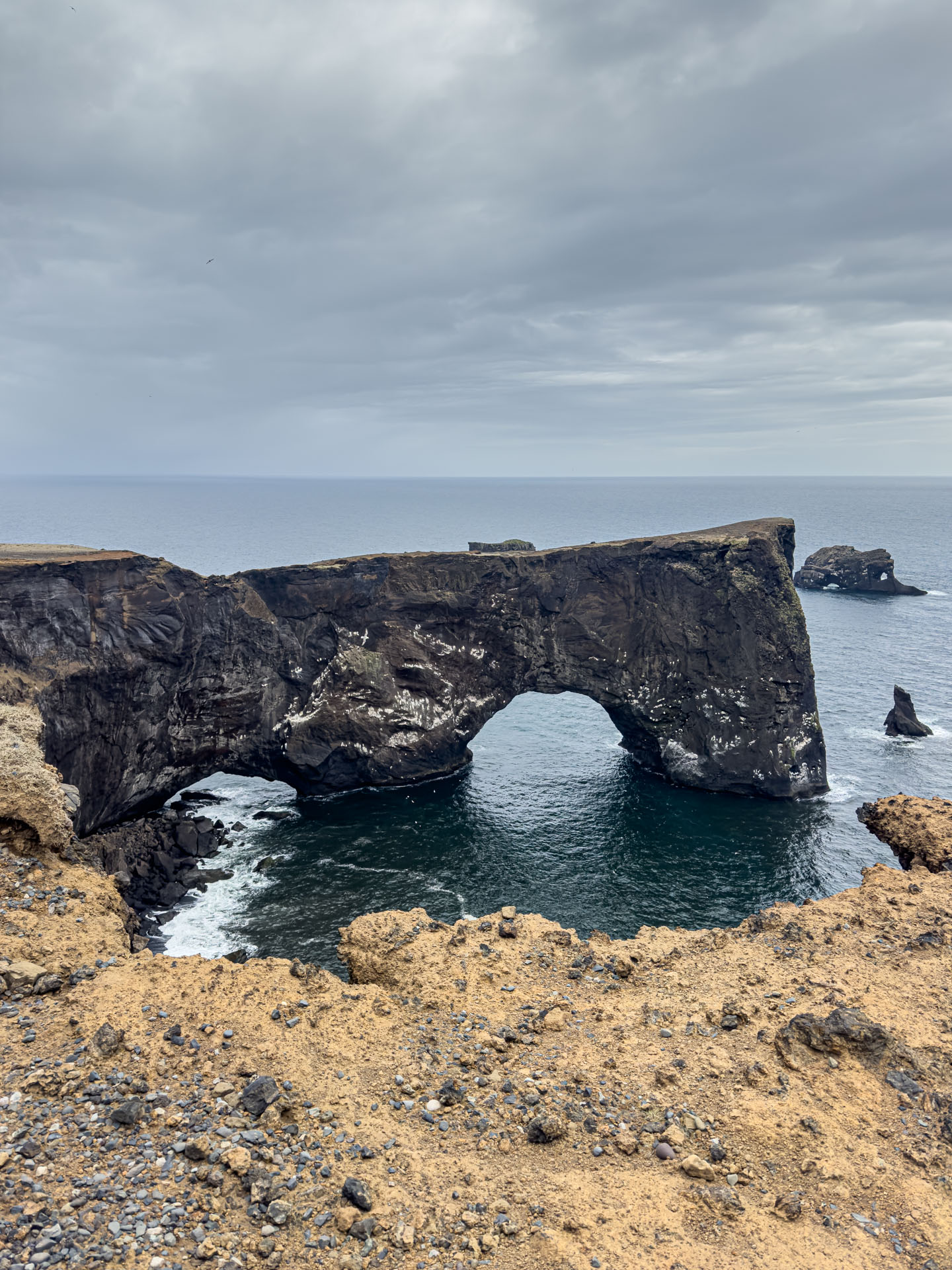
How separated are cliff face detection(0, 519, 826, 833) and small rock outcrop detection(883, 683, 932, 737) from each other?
42.5 ft

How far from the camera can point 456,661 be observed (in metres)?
61.9

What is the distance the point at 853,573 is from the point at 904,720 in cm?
8064

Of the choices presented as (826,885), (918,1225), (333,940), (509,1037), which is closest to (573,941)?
(509,1037)

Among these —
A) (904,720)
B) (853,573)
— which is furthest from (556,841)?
(853,573)

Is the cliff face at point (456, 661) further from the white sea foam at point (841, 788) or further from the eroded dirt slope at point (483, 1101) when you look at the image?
the eroded dirt slope at point (483, 1101)

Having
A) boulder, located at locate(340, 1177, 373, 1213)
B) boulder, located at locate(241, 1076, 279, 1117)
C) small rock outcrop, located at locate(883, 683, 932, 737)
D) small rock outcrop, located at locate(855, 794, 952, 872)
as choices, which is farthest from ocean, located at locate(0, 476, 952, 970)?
boulder, located at locate(340, 1177, 373, 1213)

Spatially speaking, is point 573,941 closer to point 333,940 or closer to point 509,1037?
point 509,1037

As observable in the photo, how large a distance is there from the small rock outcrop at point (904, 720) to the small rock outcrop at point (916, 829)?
3559 cm

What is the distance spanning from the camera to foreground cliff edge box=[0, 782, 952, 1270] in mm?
12781

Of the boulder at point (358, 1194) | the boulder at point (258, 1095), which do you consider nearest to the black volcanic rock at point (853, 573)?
the boulder at point (258, 1095)

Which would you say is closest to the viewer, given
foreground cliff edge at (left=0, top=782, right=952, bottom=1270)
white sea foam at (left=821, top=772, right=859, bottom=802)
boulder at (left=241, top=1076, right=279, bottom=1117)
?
foreground cliff edge at (left=0, top=782, right=952, bottom=1270)

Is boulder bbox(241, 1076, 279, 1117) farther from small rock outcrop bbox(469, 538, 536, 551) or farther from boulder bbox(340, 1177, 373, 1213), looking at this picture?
small rock outcrop bbox(469, 538, 536, 551)

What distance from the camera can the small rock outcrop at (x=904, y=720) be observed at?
64.4 meters

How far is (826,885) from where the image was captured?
43406 millimetres
